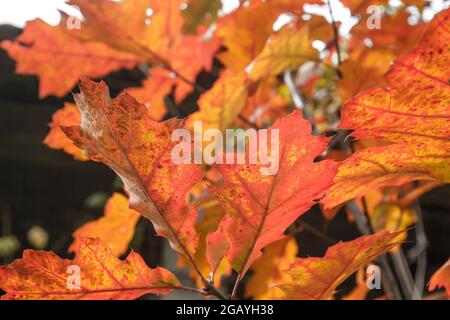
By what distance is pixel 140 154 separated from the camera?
0.38 m

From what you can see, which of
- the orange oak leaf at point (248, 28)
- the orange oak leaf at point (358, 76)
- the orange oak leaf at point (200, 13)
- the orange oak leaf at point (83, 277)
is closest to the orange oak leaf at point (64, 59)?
the orange oak leaf at point (248, 28)

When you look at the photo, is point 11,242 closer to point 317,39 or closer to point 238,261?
point 317,39

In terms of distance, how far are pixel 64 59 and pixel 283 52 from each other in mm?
394

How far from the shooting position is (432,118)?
0.36 meters

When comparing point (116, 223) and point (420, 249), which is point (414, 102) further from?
point (420, 249)

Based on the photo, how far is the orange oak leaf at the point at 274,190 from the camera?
363 millimetres

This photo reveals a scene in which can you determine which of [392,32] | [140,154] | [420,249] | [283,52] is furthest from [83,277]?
[420,249]

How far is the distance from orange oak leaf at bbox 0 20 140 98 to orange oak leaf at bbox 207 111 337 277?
536 millimetres

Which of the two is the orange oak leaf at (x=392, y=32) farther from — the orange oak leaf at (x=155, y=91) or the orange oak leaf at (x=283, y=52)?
the orange oak leaf at (x=155, y=91)

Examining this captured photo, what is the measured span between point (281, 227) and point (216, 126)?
0.95ft

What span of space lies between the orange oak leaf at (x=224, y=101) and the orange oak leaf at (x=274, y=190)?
0.25 meters

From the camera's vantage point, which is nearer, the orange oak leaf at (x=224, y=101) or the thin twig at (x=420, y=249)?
the orange oak leaf at (x=224, y=101)

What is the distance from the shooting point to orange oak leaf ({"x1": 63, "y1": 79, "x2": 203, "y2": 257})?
36 cm

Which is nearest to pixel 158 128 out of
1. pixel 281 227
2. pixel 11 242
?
pixel 281 227
